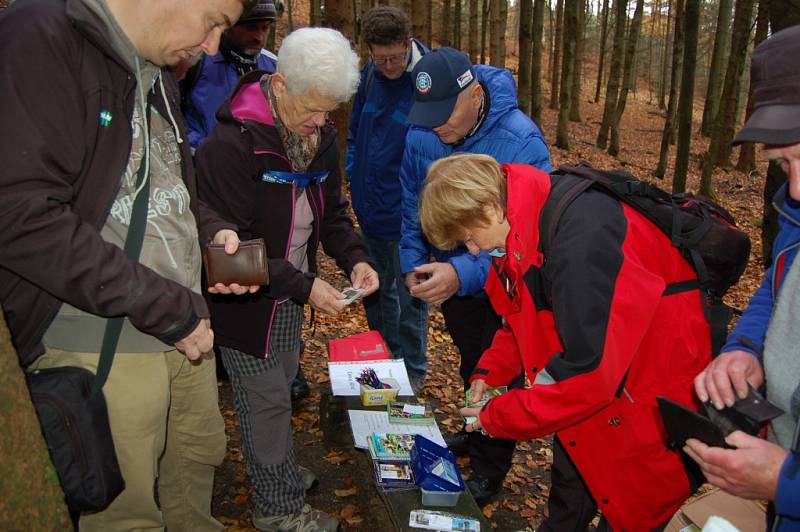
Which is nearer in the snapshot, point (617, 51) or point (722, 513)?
point (722, 513)

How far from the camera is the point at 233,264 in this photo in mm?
2217

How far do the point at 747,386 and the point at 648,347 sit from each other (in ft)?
1.07

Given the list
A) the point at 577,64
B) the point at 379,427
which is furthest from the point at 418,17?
the point at 577,64

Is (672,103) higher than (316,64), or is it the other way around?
(316,64)

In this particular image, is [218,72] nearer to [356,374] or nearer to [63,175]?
[356,374]

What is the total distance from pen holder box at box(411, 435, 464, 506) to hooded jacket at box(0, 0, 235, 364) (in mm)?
1389

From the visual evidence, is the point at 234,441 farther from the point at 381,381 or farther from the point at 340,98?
the point at 340,98

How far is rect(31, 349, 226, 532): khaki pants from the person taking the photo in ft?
6.16

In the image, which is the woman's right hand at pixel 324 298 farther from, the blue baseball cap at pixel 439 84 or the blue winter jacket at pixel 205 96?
the blue winter jacket at pixel 205 96

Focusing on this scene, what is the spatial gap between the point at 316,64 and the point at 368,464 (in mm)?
2424

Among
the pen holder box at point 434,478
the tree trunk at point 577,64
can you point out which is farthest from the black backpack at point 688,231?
the tree trunk at point 577,64

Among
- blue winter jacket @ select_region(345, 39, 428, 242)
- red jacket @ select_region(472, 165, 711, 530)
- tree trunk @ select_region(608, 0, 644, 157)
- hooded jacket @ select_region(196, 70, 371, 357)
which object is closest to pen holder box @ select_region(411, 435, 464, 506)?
red jacket @ select_region(472, 165, 711, 530)

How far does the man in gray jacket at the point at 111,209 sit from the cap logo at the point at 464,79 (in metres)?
1.34

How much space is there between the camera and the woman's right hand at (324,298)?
2.75m
